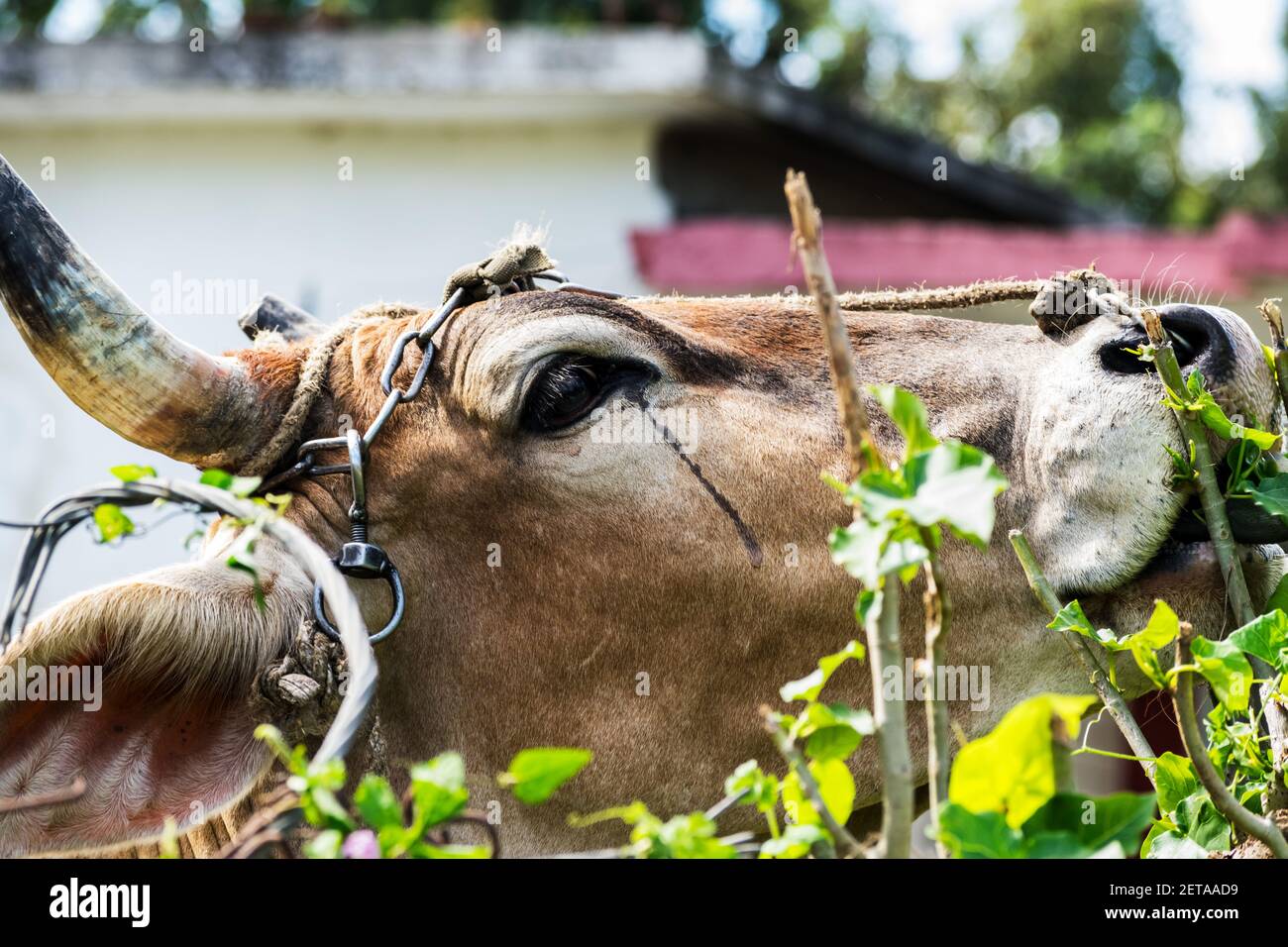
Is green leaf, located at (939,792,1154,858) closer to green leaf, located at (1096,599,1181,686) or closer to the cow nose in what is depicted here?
green leaf, located at (1096,599,1181,686)

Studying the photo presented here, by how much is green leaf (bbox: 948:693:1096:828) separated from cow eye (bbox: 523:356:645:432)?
5.16 ft

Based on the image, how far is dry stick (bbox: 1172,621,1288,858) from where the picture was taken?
190cm

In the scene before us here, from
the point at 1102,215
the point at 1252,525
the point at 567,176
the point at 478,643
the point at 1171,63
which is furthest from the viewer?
the point at 1171,63

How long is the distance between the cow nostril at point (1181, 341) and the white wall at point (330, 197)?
809cm

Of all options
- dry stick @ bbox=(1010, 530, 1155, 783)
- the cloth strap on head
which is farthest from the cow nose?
the cloth strap on head

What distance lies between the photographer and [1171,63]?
39531mm

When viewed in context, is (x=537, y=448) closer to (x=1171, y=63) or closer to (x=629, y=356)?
(x=629, y=356)

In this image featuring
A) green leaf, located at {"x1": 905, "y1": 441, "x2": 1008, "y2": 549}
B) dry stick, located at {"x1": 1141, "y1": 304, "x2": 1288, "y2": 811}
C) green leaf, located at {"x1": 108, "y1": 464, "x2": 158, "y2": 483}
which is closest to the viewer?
green leaf, located at {"x1": 905, "y1": 441, "x2": 1008, "y2": 549}

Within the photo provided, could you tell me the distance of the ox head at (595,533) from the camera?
2.76m

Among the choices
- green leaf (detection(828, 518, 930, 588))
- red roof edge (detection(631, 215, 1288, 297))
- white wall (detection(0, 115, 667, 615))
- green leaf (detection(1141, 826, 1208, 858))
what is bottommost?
green leaf (detection(1141, 826, 1208, 858))

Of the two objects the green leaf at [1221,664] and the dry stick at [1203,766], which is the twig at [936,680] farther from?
the green leaf at [1221,664]
